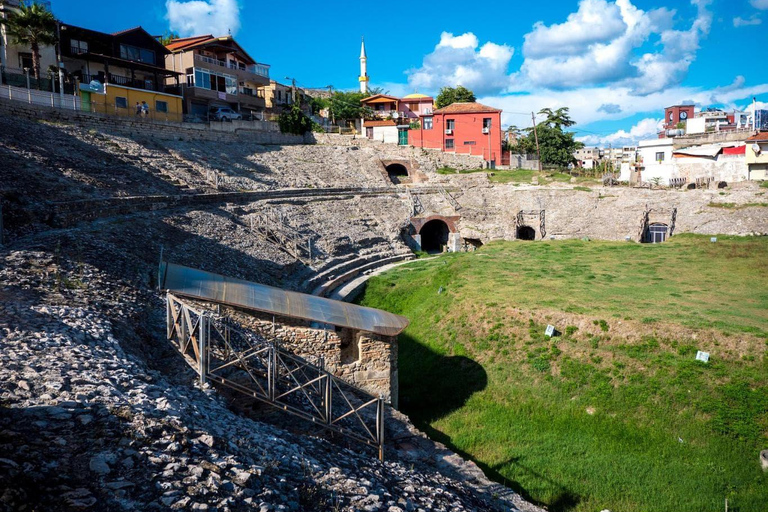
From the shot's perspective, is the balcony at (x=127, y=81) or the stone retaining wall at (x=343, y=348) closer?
the stone retaining wall at (x=343, y=348)

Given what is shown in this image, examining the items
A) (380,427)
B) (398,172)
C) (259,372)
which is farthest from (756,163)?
(259,372)

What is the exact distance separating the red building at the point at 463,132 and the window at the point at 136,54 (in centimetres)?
2344

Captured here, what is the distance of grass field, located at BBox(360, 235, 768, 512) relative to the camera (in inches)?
516

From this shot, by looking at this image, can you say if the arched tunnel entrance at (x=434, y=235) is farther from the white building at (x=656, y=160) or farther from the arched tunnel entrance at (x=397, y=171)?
the white building at (x=656, y=160)

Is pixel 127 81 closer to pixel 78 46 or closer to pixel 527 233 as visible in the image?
pixel 78 46

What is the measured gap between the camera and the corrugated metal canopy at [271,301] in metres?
13.1

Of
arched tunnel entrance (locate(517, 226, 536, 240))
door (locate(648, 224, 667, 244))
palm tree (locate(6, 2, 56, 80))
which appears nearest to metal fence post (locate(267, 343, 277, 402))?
arched tunnel entrance (locate(517, 226, 536, 240))

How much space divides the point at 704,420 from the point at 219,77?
4524cm

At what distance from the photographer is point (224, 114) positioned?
46281mm

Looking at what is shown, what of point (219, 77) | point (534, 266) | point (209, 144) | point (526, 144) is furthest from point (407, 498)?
point (526, 144)

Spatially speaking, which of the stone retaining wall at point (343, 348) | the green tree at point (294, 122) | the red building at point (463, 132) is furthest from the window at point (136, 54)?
the stone retaining wall at point (343, 348)

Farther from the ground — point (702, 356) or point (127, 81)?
point (127, 81)

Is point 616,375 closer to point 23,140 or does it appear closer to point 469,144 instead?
point 23,140

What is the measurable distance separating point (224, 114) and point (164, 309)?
35908 millimetres
